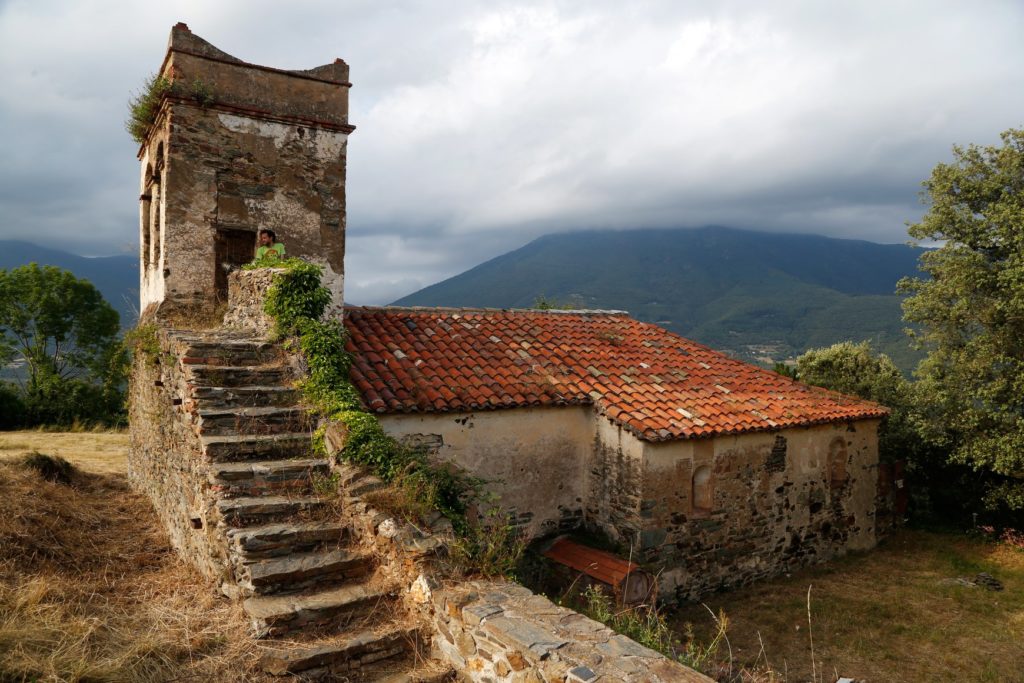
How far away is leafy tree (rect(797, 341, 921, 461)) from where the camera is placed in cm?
1742

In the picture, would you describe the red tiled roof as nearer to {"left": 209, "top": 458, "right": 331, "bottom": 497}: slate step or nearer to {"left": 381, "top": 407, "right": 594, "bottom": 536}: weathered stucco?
{"left": 381, "top": 407, "right": 594, "bottom": 536}: weathered stucco

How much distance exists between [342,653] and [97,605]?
240cm

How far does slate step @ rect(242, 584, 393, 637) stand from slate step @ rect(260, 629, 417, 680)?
0.21 metres

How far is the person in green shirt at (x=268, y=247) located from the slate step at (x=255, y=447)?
13.1ft

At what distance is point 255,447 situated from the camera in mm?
6828

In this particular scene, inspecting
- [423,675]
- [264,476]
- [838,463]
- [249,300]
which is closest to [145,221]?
[249,300]

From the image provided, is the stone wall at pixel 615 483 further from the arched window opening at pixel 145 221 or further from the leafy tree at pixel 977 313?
the arched window opening at pixel 145 221

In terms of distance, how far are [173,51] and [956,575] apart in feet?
57.4

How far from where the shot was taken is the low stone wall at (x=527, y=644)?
403 cm

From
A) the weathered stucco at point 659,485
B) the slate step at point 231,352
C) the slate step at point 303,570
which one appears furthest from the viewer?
the weathered stucco at point 659,485

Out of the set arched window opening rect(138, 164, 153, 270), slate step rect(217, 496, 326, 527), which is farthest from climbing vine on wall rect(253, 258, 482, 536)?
arched window opening rect(138, 164, 153, 270)

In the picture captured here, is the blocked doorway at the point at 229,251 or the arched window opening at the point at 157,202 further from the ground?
the arched window opening at the point at 157,202

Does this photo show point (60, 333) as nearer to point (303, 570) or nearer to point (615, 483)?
point (615, 483)

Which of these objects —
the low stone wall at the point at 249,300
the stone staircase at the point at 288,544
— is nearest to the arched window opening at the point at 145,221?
the low stone wall at the point at 249,300
